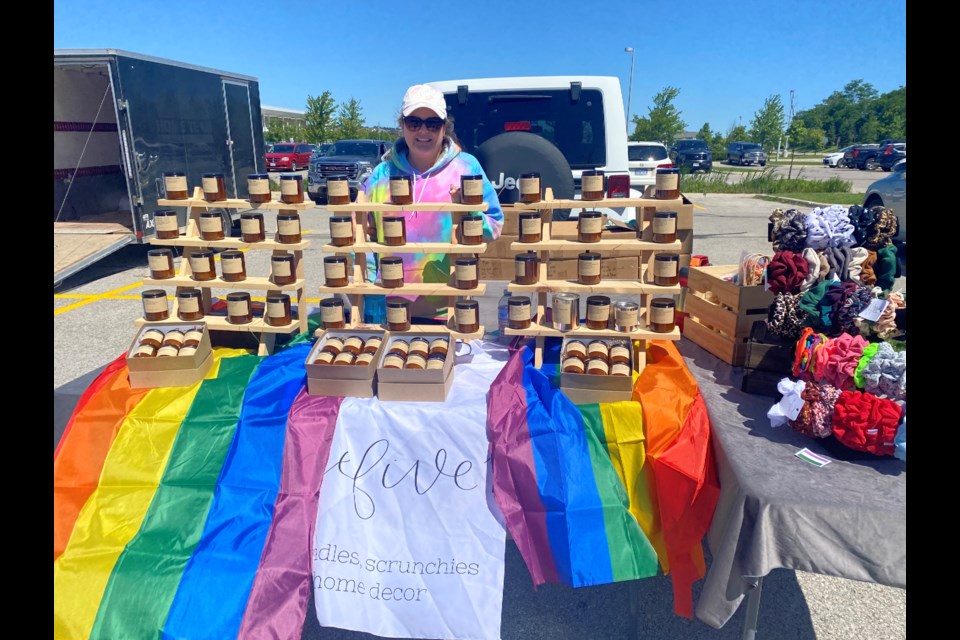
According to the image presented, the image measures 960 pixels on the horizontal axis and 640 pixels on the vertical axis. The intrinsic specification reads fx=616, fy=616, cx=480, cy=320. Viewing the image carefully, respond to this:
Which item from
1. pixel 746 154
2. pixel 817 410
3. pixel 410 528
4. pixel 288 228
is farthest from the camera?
pixel 746 154

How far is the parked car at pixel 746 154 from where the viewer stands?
3106 centimetres

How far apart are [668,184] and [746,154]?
33.2 meters

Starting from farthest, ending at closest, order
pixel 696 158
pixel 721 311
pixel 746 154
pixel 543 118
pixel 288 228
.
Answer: pixel 746 154 → pixel 696 158 → pixel 543 118 → pixel 721 311 → pixel 288 228

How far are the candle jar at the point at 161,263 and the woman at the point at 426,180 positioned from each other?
0.82m

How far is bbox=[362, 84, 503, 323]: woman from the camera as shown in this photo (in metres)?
2.54

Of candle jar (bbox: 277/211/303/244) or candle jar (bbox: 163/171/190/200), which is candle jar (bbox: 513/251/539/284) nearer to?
candle jar (bbox: 277/211/303/244)

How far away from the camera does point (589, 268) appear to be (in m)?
2.35

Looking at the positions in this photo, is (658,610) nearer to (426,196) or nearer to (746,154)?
(426,196)

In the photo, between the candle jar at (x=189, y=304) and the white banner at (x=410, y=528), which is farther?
the candle jar at (x=189, y=304)

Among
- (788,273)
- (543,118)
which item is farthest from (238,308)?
(543,118)

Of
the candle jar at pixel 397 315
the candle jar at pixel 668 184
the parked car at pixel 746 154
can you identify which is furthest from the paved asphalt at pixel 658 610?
the parked car at pixel 746 154

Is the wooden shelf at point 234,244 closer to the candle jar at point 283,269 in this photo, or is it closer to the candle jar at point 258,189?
the candle jar at point 283,269

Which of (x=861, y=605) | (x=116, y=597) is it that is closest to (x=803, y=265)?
(x=861, y=605)
